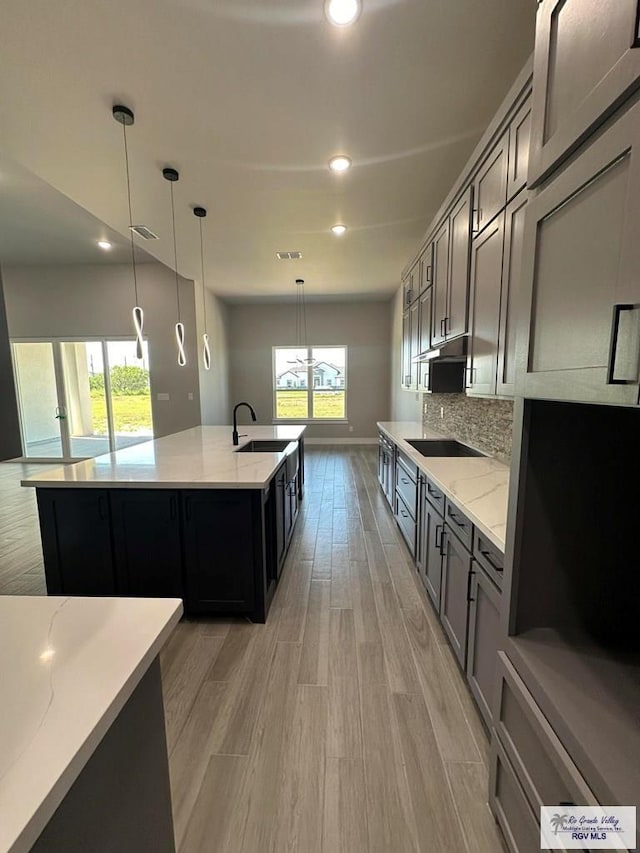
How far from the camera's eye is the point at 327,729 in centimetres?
155

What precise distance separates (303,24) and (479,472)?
8.15 feet

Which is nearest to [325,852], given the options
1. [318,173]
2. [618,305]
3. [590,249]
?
[618,305]

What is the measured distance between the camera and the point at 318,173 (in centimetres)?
293

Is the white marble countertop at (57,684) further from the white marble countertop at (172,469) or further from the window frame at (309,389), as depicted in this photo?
the window frame at (309,389)

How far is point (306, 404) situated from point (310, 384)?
0.47 m

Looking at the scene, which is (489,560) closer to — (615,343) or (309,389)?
(615,343)

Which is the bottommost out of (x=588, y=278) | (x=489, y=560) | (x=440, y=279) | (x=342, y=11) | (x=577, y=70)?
(x=489, y=560)

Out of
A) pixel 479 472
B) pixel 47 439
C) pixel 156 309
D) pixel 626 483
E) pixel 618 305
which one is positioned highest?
pixel 156 309

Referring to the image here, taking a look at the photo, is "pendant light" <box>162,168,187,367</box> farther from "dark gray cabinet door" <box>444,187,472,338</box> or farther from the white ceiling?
"dark gray cabinet door" <box>444,187,472,338</box>

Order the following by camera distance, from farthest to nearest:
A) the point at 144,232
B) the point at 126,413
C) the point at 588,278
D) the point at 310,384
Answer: the point at 310,384, the point at 126,413, the point at 144,232, the point at 588,278

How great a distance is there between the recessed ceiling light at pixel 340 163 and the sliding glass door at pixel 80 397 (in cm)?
485

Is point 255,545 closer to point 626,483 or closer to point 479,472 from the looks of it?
point 479,472

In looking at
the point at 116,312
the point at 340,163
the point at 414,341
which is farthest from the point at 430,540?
the point at 116,312

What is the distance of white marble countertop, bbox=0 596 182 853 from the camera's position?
1.57 ft
